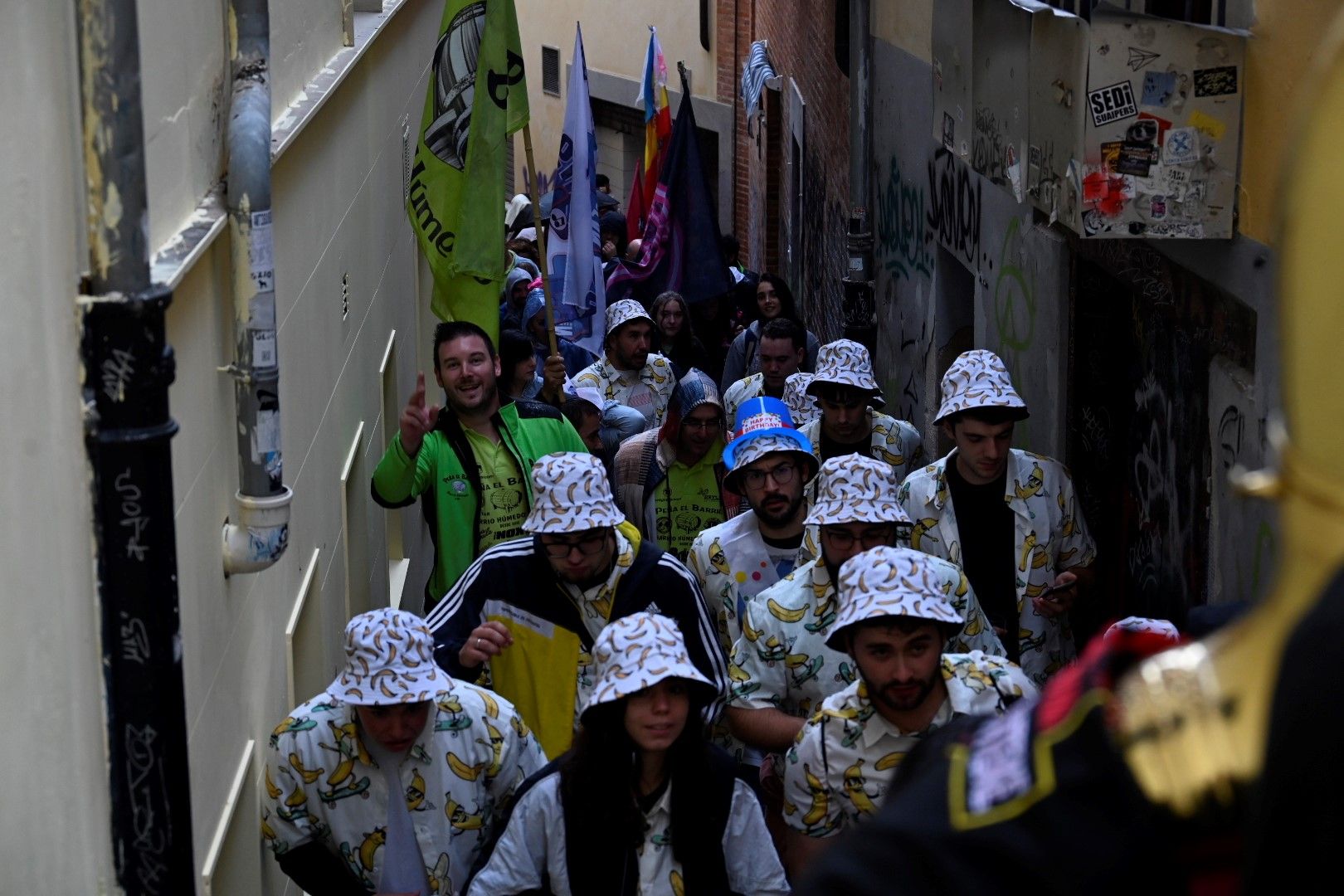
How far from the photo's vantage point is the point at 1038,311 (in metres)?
8.61

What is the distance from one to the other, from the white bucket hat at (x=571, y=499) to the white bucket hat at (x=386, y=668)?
979mm

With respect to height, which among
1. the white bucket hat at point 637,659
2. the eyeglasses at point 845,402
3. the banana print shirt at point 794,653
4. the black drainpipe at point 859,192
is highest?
the black drainpipe at point 859,192

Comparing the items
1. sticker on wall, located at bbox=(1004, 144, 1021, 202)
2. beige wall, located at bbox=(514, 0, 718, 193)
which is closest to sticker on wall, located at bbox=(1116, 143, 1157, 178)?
sticker on wall, located at bbox=(1004, 144, 1021, 202)

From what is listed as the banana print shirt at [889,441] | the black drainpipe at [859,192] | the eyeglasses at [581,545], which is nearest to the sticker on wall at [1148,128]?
the eyeglasses at [581,545]

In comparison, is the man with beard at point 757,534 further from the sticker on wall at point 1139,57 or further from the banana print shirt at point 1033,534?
the sticker on wall at point 1139,57

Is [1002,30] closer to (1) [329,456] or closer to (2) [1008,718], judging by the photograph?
(1) [329,456]

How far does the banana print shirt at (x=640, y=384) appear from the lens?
35.8 feet

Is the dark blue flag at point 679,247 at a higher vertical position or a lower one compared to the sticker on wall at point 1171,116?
lower

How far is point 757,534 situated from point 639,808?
221cm

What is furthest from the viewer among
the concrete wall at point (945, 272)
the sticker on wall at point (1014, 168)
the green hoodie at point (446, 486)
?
the concrete wall at point (945, 272)

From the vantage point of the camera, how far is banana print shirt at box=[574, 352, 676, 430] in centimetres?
1091

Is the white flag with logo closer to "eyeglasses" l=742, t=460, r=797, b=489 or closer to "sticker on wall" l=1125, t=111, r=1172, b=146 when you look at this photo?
"eyeglasses" l=742, t=460, r=797, b=489

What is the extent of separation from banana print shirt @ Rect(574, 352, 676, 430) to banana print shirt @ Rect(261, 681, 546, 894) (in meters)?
5.56

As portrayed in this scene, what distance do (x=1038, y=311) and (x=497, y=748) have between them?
411cm
